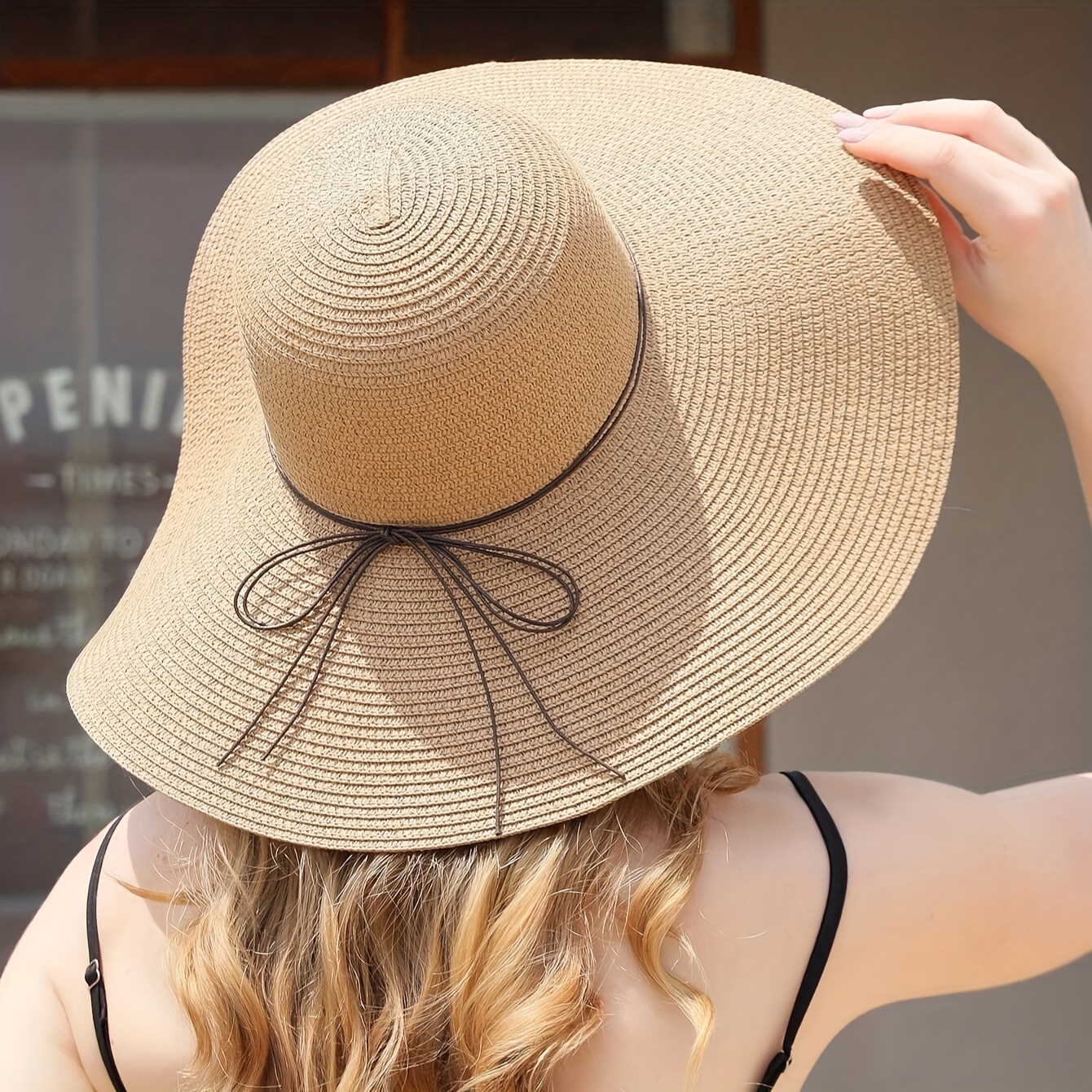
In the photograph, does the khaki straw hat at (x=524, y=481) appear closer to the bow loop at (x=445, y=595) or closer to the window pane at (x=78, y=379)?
the bow loop at (x=445, y=595)

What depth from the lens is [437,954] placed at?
0.93 m

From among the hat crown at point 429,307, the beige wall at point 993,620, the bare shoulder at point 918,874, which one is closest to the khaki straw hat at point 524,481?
the hat crown at point 429,307

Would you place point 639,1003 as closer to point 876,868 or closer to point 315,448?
point 876,868

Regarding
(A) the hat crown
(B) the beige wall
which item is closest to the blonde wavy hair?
(A) the hat crown

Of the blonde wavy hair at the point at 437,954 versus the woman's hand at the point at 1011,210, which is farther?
the woman's hand at the point at 1011,210

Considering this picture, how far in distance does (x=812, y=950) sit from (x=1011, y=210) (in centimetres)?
72

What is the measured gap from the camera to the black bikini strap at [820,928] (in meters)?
0.95

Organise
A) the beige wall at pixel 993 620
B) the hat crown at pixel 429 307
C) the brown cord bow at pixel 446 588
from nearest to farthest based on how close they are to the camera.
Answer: the hat crown at pixel 429 307 < the brown cord bow at pixel 446 588 < the beige wall at pixel 993 620

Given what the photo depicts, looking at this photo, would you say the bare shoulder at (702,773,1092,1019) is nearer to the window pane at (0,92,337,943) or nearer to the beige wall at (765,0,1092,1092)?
the beige wall at (765,0,1092,1092)

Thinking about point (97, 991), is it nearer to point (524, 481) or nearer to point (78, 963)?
point (78, 963)

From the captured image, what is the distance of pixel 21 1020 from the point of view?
1.01m

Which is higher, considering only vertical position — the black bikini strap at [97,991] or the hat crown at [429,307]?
the hat crown at [429,307]

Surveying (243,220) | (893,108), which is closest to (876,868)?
(893,108)

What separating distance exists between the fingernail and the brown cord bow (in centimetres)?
40
